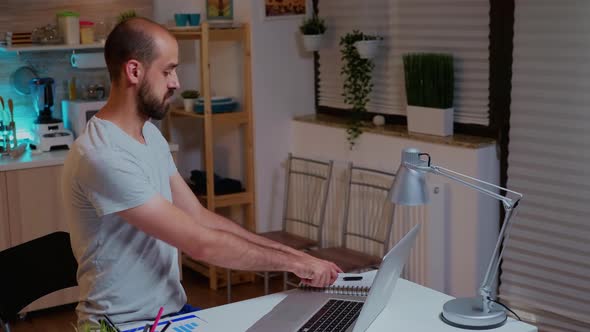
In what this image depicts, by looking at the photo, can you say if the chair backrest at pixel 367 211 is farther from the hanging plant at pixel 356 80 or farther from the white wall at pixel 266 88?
the white wall at pixel 266 88

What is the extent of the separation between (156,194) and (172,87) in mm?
327

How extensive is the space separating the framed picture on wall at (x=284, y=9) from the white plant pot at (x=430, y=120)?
105cm

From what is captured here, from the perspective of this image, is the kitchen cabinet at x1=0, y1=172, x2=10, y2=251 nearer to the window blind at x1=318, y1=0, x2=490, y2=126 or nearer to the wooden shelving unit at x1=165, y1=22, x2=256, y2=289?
the wooden shelving unit at x1=165, y1=22, x2=256, y2=289

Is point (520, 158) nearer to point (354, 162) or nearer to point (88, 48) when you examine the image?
point (354, 162)

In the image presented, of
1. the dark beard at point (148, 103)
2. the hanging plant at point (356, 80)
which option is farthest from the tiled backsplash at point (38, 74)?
the dark beard at point (148, 103)

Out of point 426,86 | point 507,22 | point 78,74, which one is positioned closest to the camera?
point 507,22

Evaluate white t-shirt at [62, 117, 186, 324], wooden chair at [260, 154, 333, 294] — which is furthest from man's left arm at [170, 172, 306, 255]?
wooden chair at [260, 154, 333, 294]

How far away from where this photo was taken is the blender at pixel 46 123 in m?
4.95

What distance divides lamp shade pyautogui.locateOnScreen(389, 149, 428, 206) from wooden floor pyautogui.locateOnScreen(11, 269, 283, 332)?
8.69ft

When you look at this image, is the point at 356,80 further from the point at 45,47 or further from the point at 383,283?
the point at 383,283

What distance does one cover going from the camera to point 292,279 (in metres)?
5.14

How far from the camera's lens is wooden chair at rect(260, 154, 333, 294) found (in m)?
4.91

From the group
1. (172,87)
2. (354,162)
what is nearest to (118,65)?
(172,87)

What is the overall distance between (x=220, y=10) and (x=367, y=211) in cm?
156
